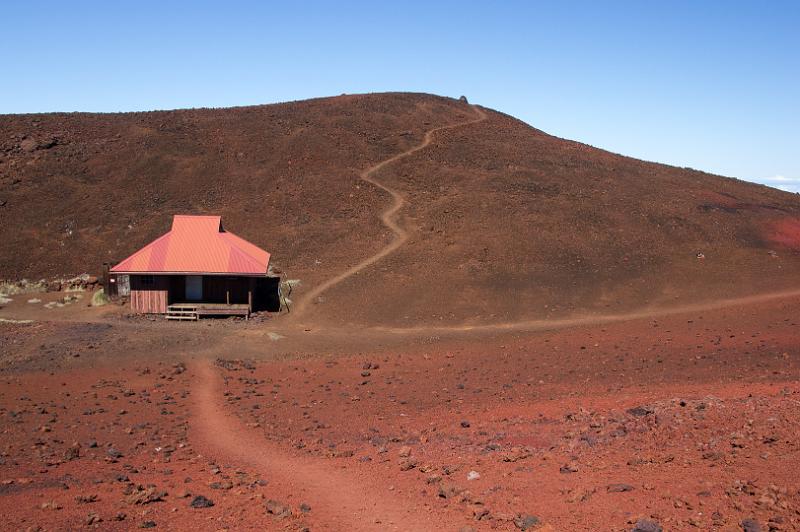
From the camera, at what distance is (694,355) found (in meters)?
24.2

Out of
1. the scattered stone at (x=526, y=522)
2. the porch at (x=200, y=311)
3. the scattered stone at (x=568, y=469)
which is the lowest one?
the porch at (x=200, y=311)

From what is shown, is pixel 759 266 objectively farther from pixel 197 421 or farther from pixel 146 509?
pixel 146 509

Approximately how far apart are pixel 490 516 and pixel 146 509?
5.87 meters

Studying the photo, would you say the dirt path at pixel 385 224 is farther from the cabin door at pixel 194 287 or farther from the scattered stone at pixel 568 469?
the scattered stone at pixel 568 469

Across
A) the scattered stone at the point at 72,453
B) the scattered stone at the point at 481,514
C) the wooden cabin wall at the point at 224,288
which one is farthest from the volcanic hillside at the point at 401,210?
the scattered stone at the point at 481,514

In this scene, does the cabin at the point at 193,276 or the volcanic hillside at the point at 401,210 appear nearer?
the cabin at the point at 193,276

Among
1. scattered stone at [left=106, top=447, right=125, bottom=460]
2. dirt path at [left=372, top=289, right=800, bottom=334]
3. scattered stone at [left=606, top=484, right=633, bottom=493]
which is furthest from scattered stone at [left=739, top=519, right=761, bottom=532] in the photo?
dirt path at [left=372, top=289, right=800, bottom=334]

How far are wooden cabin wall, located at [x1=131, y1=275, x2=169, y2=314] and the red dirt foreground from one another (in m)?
4.08

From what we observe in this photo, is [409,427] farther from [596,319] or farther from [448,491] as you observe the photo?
[596,319]

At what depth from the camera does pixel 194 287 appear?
117ft

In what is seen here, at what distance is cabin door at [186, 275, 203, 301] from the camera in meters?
35.7

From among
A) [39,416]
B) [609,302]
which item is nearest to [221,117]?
[609,302]

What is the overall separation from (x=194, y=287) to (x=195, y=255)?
66.1 inches

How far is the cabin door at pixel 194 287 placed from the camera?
117 feet
